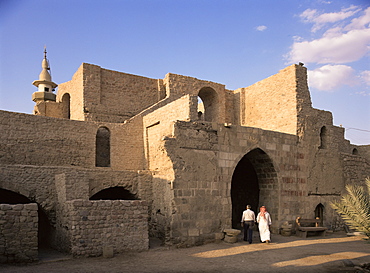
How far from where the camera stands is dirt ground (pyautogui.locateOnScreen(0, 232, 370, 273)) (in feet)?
23.3

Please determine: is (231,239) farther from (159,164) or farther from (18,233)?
(18,233)

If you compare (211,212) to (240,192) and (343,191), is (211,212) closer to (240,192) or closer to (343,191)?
(240,192)

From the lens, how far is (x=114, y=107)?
1541 centimetres

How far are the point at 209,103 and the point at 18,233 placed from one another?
464 inches

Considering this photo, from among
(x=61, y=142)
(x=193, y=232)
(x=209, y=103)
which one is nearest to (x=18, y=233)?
(x=193, y=232)

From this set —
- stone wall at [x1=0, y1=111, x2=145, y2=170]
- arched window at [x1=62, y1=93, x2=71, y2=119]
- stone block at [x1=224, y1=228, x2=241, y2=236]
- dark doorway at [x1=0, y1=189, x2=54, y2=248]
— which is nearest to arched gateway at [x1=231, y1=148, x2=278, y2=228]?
stone block at [x1=224, y1=228, x2=241, y2=236]

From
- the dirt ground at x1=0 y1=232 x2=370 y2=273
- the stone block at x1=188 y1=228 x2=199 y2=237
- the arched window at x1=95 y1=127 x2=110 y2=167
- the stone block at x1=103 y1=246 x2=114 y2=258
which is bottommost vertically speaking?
the dirt ground at x1=0 y1=232 x2=370 y2=273

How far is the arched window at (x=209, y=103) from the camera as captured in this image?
17.0 meters

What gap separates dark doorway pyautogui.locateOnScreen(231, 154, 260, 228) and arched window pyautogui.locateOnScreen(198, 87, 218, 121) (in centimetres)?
318

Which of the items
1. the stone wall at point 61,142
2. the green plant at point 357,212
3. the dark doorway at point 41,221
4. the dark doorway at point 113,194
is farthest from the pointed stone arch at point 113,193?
the green plant at point 357,212

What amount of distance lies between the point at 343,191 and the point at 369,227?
A: 7.79m

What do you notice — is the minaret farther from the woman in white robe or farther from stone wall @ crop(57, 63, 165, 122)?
the woman in white robe

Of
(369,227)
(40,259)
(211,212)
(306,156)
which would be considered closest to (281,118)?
(306,156)

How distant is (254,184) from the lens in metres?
14.6
